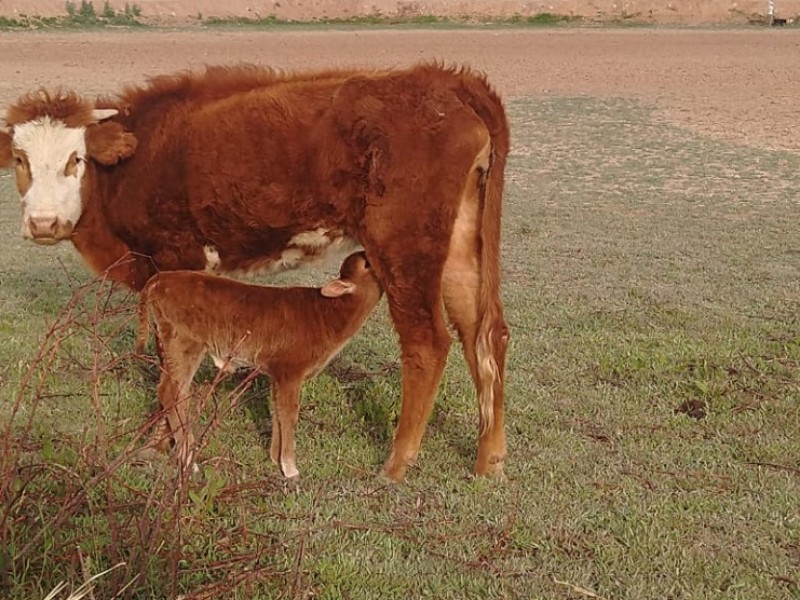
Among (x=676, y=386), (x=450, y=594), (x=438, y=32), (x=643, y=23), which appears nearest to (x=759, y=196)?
(x=676, y=386)

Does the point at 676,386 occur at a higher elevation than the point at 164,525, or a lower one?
lower

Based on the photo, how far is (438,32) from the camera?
163 feet

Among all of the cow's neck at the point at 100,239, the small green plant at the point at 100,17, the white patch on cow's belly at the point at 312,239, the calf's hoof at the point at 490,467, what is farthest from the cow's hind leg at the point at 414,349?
the small green plant at the point at 100,17

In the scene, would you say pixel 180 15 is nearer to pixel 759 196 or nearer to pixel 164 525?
pixel 759 196

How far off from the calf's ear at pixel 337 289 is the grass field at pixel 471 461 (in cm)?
86

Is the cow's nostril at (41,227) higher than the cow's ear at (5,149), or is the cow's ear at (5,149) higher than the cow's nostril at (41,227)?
the cow's ear at (5,149)

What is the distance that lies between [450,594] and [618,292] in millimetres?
5288

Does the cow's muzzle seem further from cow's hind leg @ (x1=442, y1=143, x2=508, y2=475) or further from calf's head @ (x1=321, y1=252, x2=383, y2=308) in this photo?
cow's hind leg @ (x1=442, y1=143, x2=508, y2=475)

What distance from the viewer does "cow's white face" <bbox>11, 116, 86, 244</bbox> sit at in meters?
5.55

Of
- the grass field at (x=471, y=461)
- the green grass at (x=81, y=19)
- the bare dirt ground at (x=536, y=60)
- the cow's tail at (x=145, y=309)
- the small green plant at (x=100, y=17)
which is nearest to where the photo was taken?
the grass field at (x=471, y=461)

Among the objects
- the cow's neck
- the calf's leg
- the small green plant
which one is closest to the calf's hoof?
the calf's leg

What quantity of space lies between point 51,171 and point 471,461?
9.33 ft

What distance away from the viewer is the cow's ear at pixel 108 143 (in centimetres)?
561

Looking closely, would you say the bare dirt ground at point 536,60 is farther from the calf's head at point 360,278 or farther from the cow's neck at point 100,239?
the calf's head at point 360,278
